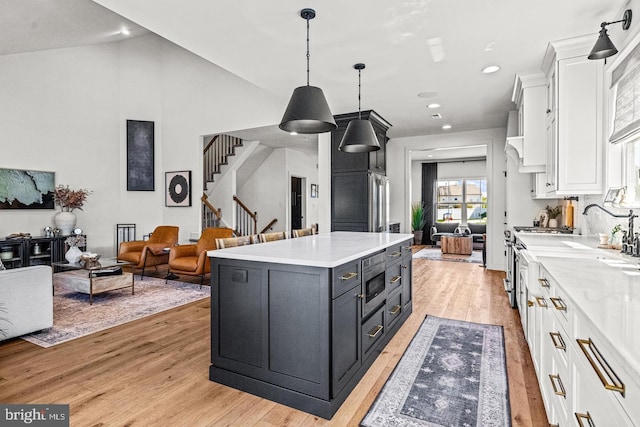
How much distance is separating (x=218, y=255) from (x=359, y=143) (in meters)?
1.89

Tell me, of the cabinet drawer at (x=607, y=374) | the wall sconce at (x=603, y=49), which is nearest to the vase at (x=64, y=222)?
the cabinet drawer at (x=607, y=374)

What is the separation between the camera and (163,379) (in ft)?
7.78

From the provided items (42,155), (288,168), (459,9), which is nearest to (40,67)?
(42,155)

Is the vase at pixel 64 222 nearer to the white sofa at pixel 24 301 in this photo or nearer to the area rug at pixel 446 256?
the white sofa at pixel 24 301

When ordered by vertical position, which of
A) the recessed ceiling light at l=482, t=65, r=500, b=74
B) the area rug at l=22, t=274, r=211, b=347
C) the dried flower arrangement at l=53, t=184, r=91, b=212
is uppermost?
the recessed ceiling light at l=482, t=65, r=500, b=74

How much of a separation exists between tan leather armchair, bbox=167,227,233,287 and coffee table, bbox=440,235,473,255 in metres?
5.73

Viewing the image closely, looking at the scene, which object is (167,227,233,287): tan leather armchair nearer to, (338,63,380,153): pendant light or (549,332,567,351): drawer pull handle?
(338,63,380,153): pendant light

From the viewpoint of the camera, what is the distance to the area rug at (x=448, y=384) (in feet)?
6.35

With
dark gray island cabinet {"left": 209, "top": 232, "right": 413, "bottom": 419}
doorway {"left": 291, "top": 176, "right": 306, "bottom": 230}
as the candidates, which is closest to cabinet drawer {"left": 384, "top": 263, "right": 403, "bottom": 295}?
dark gray island cabinet {"left": 209, "top": 232, "right": 413, "bottom": 419}

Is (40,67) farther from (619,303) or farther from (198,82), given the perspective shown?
(619,303)

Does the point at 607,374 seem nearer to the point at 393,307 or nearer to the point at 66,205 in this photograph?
the point at 393,307

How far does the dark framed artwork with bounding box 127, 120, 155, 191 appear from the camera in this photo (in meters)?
→ 7.33

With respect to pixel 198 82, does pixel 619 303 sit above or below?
below

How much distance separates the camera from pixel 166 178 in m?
7.62
